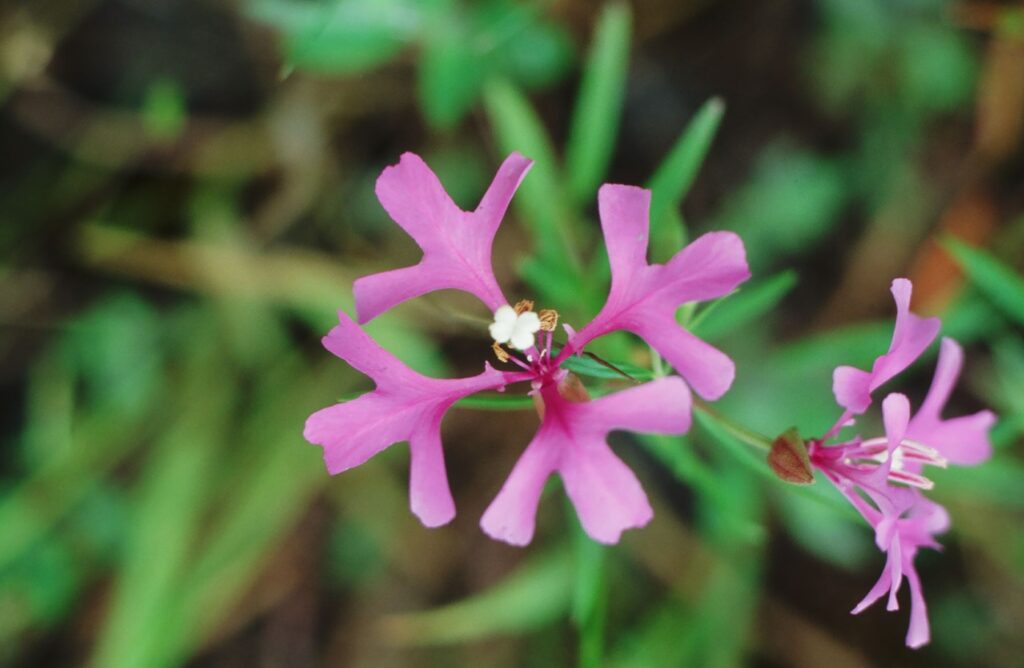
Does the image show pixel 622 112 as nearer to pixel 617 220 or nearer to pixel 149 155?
pixel 149 155

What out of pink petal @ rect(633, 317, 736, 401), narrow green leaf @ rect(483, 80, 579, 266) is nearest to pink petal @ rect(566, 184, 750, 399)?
pink petal @ rect(633, 317, 736, 401)

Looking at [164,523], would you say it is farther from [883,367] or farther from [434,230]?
[883,367]

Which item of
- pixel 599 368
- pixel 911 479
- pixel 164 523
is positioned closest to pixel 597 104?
pixel 599 368

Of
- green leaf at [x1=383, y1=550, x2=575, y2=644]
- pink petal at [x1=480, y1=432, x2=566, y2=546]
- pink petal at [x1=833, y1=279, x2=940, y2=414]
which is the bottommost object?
green leaf at [x1=383, y1=550, x2=575, y2=644]

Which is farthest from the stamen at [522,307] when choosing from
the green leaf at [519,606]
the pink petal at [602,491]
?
the green leaf at [519,606]

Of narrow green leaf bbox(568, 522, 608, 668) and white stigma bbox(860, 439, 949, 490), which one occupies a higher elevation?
white stigma bbox(860, 439, 949, 490)

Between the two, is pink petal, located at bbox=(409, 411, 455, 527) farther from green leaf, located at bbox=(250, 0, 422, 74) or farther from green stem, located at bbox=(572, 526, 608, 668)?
green leaf, located at bbox=(250, 0, 422, 74)
